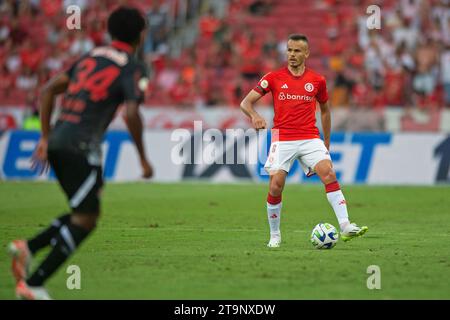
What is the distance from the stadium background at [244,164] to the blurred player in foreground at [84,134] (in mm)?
561

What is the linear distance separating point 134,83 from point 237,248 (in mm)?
4286

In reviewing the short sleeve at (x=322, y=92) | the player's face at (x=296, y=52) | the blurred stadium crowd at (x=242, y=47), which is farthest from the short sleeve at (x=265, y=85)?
the blurred stadium crowd at (x=242, y=47)

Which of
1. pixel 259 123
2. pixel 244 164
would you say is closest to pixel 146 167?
pixel 259 123

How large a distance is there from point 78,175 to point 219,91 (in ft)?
68.2

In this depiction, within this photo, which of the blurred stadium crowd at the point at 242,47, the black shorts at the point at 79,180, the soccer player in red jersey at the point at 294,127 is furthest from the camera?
the blurred stadium crowd at the point at 242,47

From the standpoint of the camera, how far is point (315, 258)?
10.9 m

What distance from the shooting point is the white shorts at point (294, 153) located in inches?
477

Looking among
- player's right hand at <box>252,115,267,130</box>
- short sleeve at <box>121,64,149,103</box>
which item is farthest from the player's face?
short sleeve at <box>121,64,149,103</box>

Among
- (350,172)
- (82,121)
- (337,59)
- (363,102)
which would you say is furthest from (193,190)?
(82,121)

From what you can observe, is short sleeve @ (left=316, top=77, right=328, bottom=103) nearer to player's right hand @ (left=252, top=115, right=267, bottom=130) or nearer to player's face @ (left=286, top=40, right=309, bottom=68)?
player's face @ (left=286, top=40, right=309, bottom=68)

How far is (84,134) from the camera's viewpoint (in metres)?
8.23

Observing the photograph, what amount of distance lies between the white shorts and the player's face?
38.9 inches

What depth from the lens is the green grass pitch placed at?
351 inches

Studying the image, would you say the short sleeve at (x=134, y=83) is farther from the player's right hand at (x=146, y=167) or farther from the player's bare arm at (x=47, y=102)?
the player's bare arm at (x=47, y=102)
